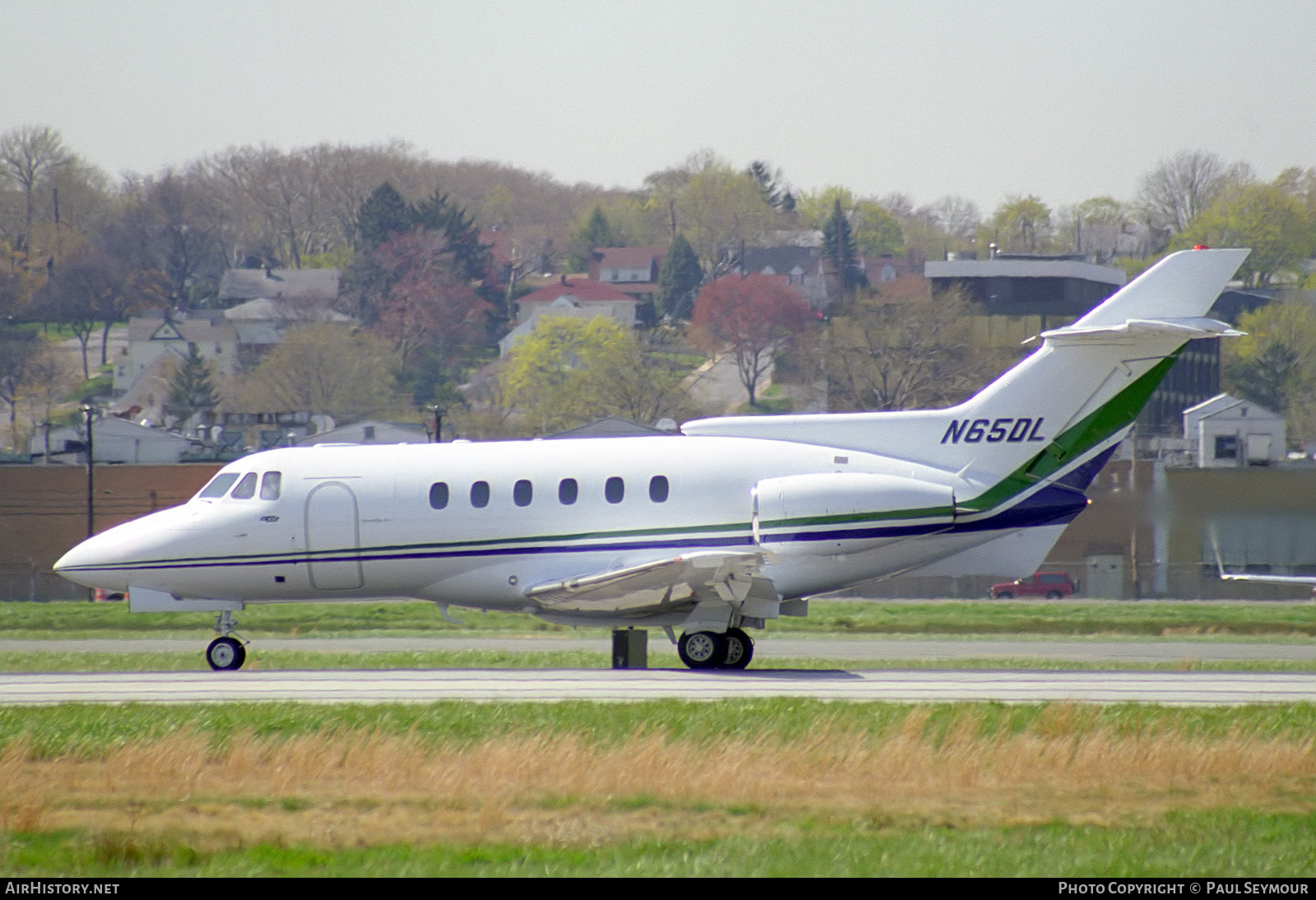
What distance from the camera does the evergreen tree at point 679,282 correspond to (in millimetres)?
127312

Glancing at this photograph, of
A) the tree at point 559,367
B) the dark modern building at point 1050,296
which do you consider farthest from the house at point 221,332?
Answer: the dark modern building at point 1050,296

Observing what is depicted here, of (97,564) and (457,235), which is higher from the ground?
(457,235)

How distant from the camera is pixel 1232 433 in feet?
192

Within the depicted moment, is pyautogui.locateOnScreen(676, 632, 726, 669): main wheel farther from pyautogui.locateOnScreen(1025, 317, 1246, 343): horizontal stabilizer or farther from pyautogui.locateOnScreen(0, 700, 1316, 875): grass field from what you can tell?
pyautogui.locateOnScreen(1025, 317, 1246, 343): horizontal stabilizer

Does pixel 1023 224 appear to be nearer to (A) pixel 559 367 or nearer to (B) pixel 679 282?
(B) pixel 679 282

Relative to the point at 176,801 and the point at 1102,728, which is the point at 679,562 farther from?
the point at 176,801

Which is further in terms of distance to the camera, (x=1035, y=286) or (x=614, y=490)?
(x=1035, y=286)

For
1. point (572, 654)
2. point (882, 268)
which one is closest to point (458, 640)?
point (572, 654)

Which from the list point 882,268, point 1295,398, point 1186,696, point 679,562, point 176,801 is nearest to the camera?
point 176,801

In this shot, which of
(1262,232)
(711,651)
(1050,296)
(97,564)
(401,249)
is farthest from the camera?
(401,249)

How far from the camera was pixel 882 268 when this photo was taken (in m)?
143

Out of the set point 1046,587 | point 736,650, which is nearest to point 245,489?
point 736,650

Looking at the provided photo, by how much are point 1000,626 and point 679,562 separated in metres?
17.6

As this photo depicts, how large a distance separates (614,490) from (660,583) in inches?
66.5
